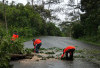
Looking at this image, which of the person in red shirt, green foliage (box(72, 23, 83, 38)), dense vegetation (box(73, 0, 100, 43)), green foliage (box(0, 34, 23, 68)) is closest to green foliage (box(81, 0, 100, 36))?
dense vegetation (box(73, 0, 100, 43))

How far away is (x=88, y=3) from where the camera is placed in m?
32.4

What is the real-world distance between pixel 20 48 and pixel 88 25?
2234cm

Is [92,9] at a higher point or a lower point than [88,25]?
higher

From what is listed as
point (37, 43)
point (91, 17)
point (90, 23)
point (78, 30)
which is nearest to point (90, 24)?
point (90, 23)

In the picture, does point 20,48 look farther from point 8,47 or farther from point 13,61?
point 8,47

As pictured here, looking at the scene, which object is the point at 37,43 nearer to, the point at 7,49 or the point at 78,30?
the point at 7,49

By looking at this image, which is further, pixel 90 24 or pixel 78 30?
pixel 78 30

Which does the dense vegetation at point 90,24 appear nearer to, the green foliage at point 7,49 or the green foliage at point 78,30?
the green foliage at point 78,30

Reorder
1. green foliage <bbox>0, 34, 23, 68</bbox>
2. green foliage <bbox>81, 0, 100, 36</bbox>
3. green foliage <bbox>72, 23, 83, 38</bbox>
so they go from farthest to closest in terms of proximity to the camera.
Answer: green foliage <bbox>72, 23, 83, 38</bbox> → green foliage <bbox>81, 0, 100, 36</bbox> → green foliage <bbox>0, 34, 23, 68</bbox>

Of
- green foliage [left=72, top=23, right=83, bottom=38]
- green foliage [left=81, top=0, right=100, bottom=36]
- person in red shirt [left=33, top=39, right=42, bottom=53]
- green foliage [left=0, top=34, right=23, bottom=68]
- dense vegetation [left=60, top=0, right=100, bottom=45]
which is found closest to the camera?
green foliage [left=0, top=34, right=23, bottom=68]

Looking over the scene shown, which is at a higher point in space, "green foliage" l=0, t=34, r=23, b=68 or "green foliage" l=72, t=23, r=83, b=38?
"green foliage" l=0, t=34, r=23, b=68

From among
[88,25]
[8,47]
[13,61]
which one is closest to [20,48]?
[13,61]

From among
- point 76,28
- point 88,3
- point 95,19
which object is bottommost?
point 76,28

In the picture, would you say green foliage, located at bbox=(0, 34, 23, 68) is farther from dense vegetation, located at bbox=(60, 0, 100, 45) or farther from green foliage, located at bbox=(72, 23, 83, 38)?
green foliage, located at bbox=(72, 23, 83, 38)
